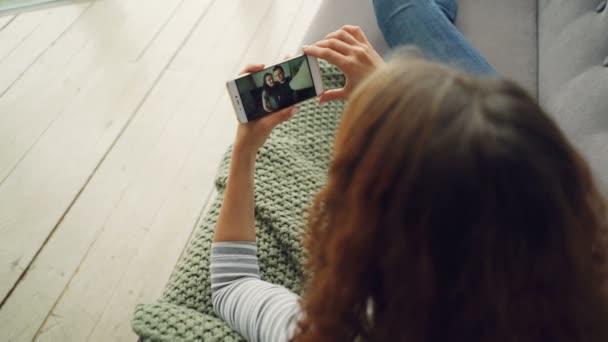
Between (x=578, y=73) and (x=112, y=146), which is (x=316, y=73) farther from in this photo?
(x=112, y=146)

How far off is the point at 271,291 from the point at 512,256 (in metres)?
0.33

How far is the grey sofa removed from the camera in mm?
659

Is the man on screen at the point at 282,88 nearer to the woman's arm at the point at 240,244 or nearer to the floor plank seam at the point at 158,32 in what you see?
the woman's arm at the point at 240,244

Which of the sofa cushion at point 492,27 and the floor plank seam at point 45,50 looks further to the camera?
the floor plank seam at point 45,50

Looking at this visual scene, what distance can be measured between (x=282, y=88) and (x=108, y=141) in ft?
2.81

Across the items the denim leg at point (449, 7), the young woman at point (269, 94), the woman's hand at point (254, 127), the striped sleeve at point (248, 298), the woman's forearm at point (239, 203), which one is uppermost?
the denim leg at point (449, 7)

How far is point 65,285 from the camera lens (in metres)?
1.03

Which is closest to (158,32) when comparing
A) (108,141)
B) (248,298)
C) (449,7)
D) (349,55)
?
(108,141)

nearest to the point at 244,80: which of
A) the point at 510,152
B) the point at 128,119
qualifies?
the point at 510,152

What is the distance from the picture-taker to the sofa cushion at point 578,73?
64 centimetres

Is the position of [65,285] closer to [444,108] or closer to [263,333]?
[263,333]

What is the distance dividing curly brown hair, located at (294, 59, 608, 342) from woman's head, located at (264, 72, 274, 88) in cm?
27

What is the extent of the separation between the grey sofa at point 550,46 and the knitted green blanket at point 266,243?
0.33m

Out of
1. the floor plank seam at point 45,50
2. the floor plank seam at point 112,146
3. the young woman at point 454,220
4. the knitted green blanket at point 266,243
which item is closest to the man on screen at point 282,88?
the knitted green blanket at point 266,243
